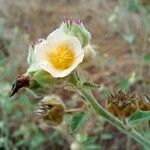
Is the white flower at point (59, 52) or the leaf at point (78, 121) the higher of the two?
the white flower at point (59, 52)

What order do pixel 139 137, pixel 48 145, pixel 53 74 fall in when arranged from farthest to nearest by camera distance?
pixel 48 145
pixel 139 137
pixel 53 74

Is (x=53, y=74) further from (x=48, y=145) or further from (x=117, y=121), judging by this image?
(x=48, y=145)

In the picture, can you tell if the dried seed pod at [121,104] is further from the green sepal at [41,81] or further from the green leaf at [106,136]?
the green leaf at [106,136]

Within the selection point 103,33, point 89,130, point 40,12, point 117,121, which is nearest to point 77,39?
point 117,121

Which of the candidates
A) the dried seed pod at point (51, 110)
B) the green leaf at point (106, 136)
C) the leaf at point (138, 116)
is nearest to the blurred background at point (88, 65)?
the green leaf at point (106, 136)

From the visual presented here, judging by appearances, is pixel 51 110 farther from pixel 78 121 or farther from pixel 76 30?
pixel 76 30
